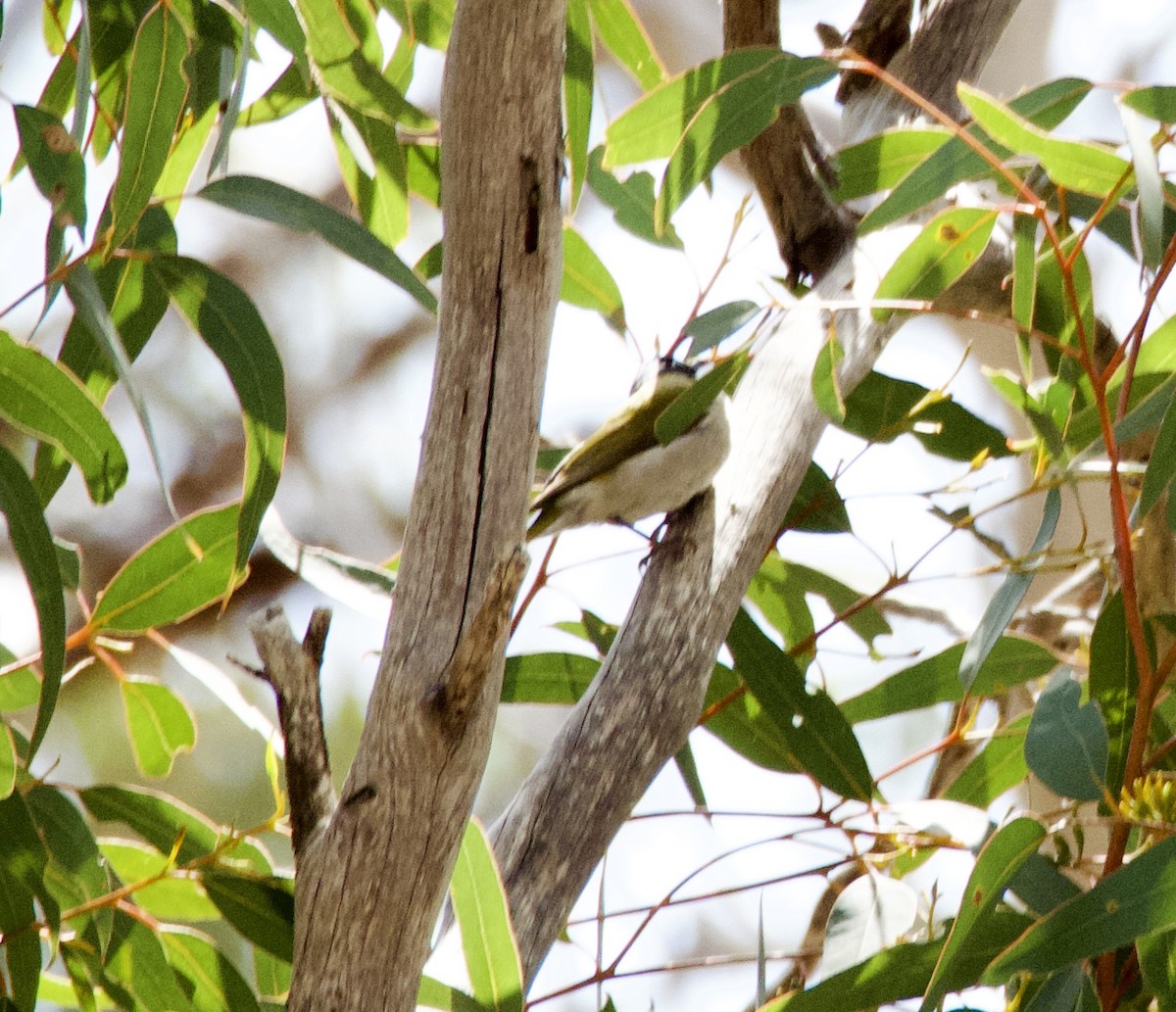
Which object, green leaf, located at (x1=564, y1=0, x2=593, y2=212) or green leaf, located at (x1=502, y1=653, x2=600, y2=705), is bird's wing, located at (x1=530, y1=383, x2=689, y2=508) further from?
green leaf, located at (x1=564, y1=0, x2=593, y2=212)

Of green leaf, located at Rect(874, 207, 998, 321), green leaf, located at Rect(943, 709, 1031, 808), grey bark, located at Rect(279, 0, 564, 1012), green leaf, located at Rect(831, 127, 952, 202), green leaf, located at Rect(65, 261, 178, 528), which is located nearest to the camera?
grey bark, located at Rect(279, 0, 564, 1012)

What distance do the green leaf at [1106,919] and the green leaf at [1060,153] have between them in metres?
0.53

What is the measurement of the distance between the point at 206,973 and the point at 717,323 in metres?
0.80

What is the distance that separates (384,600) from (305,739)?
1.27 ft

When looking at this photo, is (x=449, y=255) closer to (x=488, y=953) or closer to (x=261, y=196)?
(x=261, y=196)

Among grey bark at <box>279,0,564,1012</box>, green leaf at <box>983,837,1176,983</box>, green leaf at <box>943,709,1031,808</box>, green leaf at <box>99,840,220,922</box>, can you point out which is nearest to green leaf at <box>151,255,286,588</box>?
grey bark at <box>279,0,564,1012</box>

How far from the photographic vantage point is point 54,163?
39.7 inches

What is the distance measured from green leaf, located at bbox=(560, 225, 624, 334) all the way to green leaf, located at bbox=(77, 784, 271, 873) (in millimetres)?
685

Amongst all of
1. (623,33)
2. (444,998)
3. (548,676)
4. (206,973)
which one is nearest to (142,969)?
(206,973)

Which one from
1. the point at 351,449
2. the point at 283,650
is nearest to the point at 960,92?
the point at 283,650

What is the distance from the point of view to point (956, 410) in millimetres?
1503

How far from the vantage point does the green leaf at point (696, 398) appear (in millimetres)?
1147

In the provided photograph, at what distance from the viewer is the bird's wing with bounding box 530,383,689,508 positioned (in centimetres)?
146

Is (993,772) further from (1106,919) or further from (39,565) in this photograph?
(39,565)
